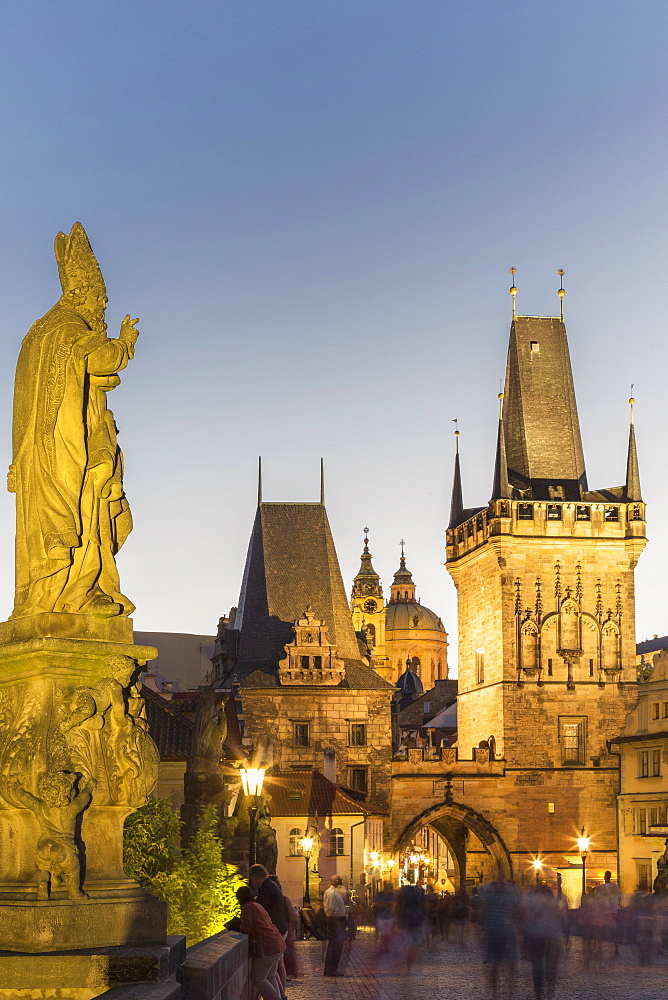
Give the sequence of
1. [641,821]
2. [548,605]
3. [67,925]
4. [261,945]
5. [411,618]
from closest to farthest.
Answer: [67,925] < [261,945] < [641,821] < [548,605] < [411,618]

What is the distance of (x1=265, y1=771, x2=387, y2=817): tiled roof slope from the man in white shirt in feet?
94.2

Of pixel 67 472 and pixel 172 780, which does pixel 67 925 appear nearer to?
pixel 67 472

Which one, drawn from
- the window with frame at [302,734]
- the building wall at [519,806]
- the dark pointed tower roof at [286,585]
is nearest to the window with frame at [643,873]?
the building wall at [519,806]

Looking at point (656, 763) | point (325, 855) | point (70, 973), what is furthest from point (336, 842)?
point (70, 973)

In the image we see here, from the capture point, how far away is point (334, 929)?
17984 millimetres

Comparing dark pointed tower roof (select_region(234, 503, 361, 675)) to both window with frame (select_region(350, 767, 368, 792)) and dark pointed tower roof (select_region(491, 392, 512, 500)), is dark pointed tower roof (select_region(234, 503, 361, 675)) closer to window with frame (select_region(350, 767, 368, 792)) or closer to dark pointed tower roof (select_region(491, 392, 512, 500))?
window with frame (select_region(350, 767, 368, 792))

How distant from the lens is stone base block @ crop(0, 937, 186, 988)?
215 inches

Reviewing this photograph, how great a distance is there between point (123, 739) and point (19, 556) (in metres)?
1.01

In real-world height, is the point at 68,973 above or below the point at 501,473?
below

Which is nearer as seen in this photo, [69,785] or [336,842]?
[69,785]

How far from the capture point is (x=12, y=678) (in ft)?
20.0

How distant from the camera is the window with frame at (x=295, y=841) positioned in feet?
157

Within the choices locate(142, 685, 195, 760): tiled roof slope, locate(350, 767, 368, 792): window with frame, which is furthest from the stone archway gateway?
locate(142, 685, 195, 760): tiled roof slope

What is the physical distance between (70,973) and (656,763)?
4940cm
